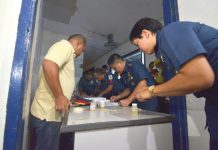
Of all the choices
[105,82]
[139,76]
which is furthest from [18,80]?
[105,82]

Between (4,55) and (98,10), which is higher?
(98,10)

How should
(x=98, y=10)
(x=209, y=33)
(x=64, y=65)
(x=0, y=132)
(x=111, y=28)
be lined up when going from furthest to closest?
(x=111, y=28)
(x=98, y=10)
(x=64, y=65)
(x=209, y=33)
(x=0, y=132)

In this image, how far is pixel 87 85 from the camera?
4.76 m

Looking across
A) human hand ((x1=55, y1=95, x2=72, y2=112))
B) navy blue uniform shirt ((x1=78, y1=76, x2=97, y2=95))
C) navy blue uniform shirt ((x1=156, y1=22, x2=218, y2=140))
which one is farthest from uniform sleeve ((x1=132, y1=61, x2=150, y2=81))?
navy blue uniform shirt ((x1=78, y1=76, x2=97, y2=95))

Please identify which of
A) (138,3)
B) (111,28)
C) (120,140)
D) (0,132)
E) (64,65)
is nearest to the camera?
(0,132)

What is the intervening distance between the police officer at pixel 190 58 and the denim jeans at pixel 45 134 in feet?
2.69

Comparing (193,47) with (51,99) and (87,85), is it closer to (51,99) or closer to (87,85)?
(51,99)

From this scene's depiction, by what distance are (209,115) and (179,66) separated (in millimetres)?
332

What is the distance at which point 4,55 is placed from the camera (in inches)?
26.3

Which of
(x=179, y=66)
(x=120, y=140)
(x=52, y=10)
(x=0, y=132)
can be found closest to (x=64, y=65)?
(x=120, y=140)

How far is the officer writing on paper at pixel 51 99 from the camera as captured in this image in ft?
4.12

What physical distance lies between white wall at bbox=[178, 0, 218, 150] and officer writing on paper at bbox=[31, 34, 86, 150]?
0.90m

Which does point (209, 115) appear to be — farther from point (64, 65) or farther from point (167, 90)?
point (64, 65)

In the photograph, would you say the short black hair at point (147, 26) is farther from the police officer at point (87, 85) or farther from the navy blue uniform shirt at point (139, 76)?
the police officer at point (87, 85)
